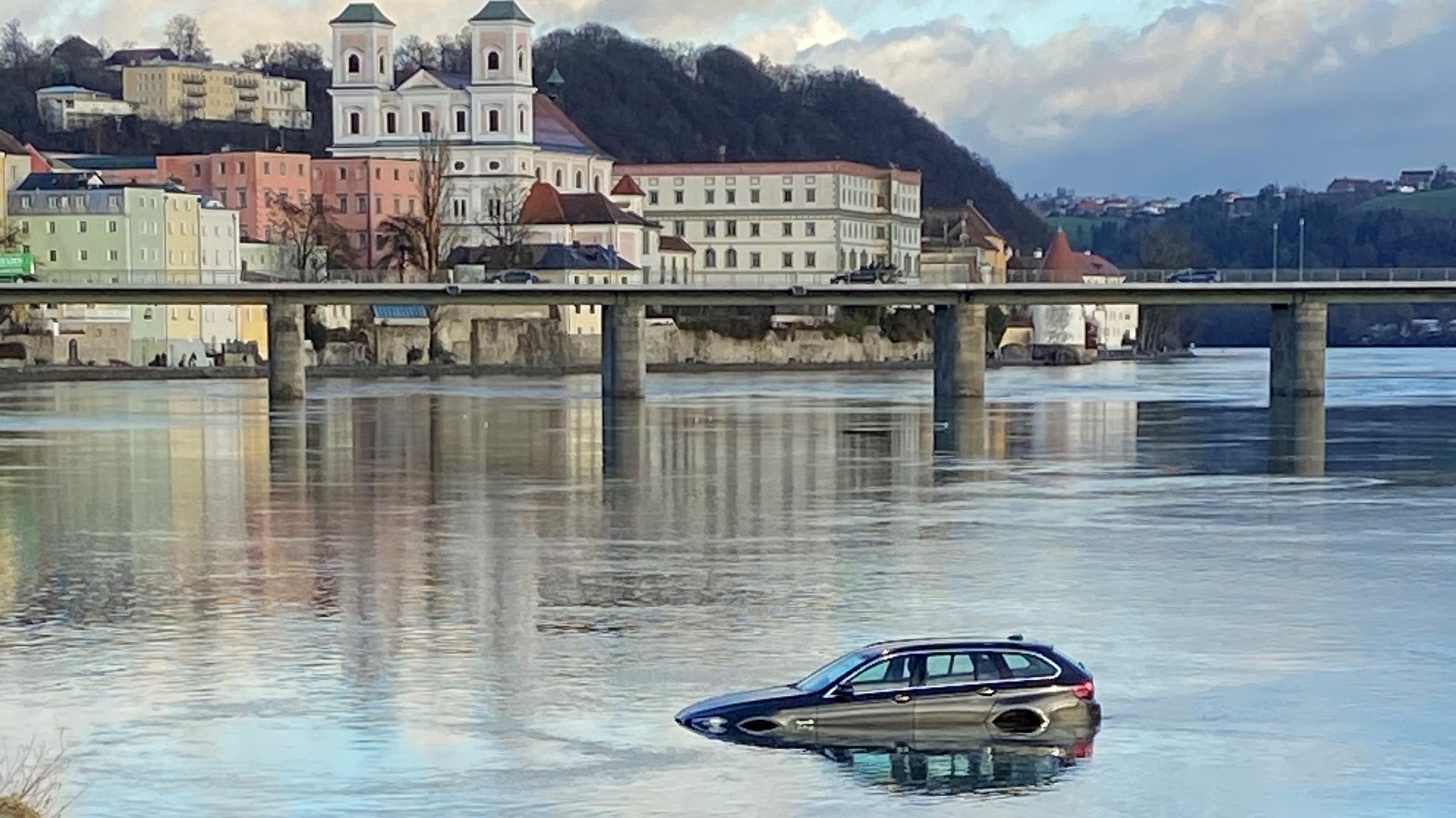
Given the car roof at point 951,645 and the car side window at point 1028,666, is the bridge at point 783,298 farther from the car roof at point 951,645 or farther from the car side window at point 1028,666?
the car side window at point 1028,666

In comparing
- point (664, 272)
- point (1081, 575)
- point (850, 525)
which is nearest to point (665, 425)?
point (850, 525)

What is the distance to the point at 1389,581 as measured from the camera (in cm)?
4406

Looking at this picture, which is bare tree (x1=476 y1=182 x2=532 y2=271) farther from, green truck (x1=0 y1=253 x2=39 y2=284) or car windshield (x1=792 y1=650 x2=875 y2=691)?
car windshield (x1=792 y1=650 x2=875 y2=691)

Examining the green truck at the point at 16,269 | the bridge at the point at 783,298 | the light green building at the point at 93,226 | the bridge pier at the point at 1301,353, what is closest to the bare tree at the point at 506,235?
the light green building at the point at 93,226

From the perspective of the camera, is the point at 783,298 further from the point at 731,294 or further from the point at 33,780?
the point at 33,780

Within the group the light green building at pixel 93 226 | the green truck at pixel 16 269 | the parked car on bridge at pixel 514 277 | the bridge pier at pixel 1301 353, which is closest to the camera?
the bridge pier at pixel 1301 353

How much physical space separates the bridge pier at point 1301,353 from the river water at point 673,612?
3087cm

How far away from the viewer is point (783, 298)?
115 meters

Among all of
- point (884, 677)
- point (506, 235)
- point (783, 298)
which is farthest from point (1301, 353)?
point (884, 677)

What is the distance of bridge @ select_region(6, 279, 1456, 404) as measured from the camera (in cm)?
11300

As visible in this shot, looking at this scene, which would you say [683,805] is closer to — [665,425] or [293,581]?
[293,581]

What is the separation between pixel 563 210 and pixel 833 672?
168851 millimetres

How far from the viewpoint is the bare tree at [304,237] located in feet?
585

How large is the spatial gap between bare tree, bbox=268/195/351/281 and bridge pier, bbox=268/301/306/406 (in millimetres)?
59944
